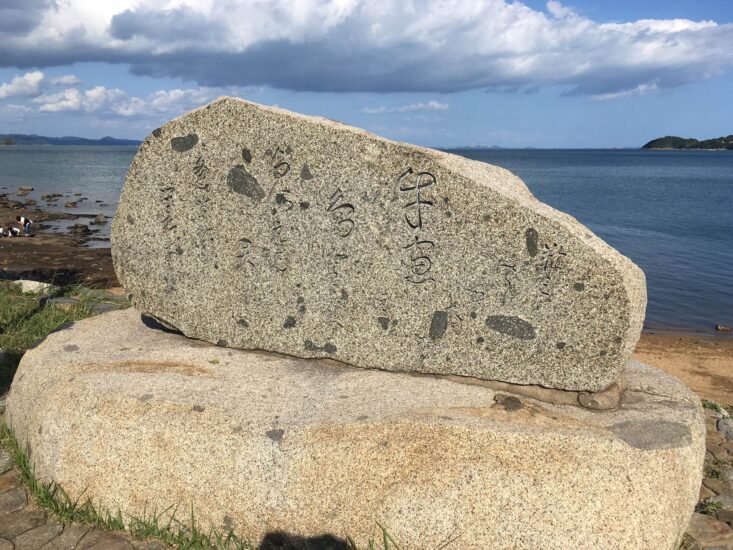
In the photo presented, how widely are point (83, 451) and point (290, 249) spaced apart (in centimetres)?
184

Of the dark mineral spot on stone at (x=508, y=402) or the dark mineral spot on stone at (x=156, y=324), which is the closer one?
the dark mineral spot on stone at (x=508, y=402)

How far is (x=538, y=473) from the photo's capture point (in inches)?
137

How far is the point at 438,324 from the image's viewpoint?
4.34 m

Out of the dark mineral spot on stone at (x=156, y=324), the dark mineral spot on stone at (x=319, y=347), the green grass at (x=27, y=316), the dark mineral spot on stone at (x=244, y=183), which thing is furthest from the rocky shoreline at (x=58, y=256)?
the dark mineral spot on stone at (x=319, y=347)

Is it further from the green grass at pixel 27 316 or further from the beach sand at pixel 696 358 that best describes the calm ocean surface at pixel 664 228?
the green grass at pixel 27 316

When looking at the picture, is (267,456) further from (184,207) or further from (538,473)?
(184,207)

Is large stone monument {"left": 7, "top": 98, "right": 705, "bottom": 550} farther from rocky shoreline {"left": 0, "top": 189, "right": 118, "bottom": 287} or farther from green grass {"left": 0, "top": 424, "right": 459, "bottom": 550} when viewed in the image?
rocky shoreline {"left": 0, "top": 189, "right": 118, "bottom": 287}

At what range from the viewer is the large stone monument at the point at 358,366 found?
3549 millimetres

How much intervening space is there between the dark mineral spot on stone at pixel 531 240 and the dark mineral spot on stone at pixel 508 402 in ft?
2.89

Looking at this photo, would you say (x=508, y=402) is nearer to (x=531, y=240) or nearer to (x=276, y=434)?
(x=531, y=240)

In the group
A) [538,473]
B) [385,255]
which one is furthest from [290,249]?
[538,473]

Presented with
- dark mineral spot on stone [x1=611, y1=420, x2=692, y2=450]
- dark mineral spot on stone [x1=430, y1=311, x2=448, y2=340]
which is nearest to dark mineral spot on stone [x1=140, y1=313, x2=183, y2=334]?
dark mineral spot on stone [x1=430, y1=311, x2=448, y2=340]

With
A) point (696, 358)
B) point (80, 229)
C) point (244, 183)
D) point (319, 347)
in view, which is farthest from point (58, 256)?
point (696, 358)

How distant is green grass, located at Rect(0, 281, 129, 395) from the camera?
20.7 feet
